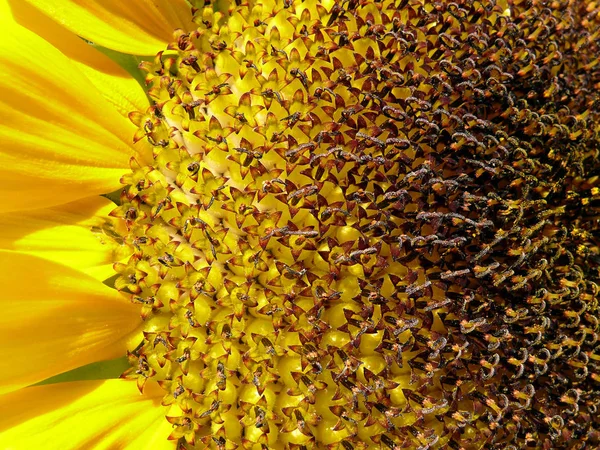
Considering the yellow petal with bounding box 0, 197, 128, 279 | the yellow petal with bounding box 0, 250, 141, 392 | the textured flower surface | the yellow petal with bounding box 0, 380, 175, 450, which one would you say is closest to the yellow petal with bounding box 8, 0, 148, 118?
the textured flower surface

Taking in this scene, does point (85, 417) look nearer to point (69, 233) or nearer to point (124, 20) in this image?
point (69, 233)

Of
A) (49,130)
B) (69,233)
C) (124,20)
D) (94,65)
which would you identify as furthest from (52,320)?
(124,20)

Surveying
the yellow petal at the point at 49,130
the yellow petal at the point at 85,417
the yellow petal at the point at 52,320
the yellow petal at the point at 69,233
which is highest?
the yellow petal at the point at 49,130

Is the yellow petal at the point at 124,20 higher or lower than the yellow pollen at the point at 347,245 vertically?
higher

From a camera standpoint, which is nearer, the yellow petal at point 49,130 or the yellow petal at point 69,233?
the yellow petal at point 49,130

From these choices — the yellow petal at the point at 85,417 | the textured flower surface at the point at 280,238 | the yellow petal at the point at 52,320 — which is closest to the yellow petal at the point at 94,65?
the textured flower surface at the point at 280,238

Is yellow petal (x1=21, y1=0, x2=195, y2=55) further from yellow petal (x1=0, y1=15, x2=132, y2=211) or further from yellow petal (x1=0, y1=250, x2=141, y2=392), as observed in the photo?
yellow petal (x1=0, y1=250, x2=141, y2=392)

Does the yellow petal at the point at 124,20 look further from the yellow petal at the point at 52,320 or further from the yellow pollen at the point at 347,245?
the yellow petal at the point at 52,320
